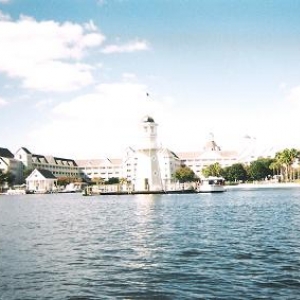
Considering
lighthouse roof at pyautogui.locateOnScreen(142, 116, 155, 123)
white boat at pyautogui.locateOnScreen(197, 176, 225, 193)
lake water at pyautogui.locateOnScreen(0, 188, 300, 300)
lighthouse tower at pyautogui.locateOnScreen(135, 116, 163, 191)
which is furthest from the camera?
white boat at pyautogui.locateOnScreen(197, 176, 225, 193)

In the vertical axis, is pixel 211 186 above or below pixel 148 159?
below

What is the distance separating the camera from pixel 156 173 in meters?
128

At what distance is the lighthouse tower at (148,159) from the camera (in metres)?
126

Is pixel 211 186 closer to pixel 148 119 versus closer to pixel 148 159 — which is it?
pixel 148 159

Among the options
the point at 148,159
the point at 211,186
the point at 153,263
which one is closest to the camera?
Answer: the point at 153,263

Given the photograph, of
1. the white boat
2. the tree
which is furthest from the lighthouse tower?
the tree

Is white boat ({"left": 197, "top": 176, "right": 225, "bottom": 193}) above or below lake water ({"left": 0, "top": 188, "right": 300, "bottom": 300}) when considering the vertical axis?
above

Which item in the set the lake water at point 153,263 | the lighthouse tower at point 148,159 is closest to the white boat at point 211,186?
the lighthouse tower at point 148,159

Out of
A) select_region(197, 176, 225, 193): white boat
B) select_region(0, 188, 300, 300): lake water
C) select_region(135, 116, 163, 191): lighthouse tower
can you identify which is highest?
select_region(135, 116, 163, 191): lighthouse tower

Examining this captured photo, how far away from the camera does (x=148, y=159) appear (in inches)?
4951

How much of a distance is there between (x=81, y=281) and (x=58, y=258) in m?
5.51

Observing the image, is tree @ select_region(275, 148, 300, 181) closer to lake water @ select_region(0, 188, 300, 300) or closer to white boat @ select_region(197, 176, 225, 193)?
white boat @ select_region(197, 176, 225, 193)

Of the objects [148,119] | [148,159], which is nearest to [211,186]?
[148,159]

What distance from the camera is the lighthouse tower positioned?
125875 mm
